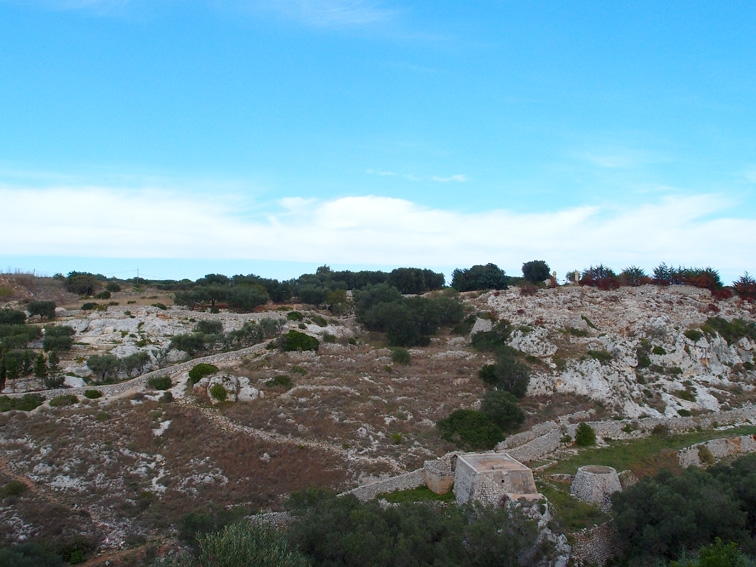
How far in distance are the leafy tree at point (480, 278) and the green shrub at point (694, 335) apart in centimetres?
2838

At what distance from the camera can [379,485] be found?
21109mm

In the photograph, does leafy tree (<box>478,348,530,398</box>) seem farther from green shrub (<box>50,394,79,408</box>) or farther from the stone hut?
green shrub (<box>50,394,79,408</box>)

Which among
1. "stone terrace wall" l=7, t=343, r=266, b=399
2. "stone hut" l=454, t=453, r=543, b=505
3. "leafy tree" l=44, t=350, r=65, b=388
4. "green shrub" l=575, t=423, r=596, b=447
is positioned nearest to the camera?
"stone hut" l=454, t=453, r=543, b=505

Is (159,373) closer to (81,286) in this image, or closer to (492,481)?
(492,481)

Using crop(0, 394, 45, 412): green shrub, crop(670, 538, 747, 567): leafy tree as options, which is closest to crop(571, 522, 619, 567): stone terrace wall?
crop(670, 538, 747, 567): leafy tree

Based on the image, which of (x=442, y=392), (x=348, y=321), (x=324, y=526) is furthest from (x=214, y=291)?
(x=324, y=526)

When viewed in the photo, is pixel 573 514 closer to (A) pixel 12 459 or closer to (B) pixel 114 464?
(B) pixel 114 464

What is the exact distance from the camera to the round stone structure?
20.7 metres

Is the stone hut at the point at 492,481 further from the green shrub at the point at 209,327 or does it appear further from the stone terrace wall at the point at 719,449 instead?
the green shrub at the point at 209,327

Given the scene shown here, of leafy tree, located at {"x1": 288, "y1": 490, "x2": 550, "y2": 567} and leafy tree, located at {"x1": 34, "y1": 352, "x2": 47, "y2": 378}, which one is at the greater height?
leafy tree, located at {"x1": 34, "y1": 352, "x2": 47, "y2": 378}

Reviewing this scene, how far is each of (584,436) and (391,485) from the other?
479 inches

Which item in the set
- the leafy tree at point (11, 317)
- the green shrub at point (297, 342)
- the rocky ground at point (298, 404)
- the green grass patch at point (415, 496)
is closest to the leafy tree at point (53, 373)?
the rocky ground at point (298, 404)

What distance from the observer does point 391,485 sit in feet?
70.6

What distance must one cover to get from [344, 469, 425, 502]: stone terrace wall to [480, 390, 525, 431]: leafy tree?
7.17m
